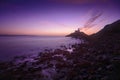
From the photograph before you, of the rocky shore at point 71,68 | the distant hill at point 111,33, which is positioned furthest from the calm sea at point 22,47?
the distant hill at point 111,33

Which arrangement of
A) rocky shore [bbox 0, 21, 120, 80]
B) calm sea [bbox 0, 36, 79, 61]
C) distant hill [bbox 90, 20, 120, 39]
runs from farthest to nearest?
distant hill [bbox 90, 20, 120, 39] → calm sea [bbox 0, 36, 79, 61] → rocky shore [bbox 0, 21, 120, 80]

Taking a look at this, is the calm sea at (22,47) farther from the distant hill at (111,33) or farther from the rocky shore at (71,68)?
the distant hill at (111,33)

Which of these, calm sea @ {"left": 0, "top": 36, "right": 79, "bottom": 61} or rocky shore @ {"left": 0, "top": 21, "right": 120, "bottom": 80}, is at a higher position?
rocky shore @ {"left": 0, "top": 21, "right": 120, "bottom": 80}

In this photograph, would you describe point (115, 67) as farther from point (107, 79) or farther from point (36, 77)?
point (36, 77)

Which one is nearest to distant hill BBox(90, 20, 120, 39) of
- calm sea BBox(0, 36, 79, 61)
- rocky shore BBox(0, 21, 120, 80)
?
calm sea BBox(0, 36, 79, 61)

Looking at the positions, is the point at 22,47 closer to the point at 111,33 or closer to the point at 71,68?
the point at 71,68

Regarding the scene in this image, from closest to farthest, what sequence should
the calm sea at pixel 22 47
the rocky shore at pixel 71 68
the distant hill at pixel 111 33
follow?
the rocky shore at pixel 71 68
the calm sea at pixel 22 47
the distant hill at pixel 111 33

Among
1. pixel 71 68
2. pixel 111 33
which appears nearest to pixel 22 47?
pixel 71 68

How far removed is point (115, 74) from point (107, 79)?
1.16 meters

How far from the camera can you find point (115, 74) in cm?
947

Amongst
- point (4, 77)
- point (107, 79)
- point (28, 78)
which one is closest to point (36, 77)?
point (28, 78)

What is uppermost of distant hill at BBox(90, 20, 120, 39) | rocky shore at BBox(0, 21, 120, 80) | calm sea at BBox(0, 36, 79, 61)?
distant hill at BBox(90, 20, 120, 39)

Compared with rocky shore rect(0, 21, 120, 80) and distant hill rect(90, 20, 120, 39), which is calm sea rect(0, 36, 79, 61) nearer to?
rocky shore rect(0, 21, 120, 80)

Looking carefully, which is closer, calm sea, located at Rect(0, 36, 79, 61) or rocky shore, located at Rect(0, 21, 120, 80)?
rocky shore, located at Rect(0, 21, 120, 80)
